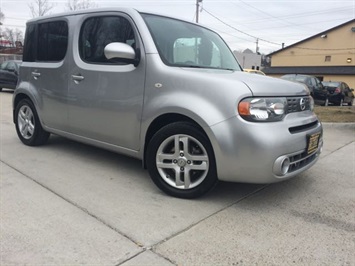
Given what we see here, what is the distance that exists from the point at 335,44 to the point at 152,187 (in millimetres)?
38494

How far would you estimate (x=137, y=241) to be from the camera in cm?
263

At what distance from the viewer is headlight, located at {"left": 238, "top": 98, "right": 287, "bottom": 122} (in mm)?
3020

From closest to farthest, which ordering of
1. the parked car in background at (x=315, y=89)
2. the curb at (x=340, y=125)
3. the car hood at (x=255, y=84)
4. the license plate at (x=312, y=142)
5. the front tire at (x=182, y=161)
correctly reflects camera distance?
the car hood at (x=255, y=84), the front tire at (x=182, y=161), the license plate at (x=312, y=142), the curb at (x=340, y=125), the parked car in background at (x=315, y=89)

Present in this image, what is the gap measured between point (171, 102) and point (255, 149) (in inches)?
36.4

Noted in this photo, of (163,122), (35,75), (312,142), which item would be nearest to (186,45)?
(163,122)

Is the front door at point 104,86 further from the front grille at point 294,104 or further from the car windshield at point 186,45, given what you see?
the front grille at point 294,104

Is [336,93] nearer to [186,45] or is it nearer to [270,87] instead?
[186,45]

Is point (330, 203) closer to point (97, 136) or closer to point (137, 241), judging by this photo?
point (137, 241)

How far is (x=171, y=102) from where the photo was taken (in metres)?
3.37

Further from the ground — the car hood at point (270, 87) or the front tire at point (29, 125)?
the car hood at point (270, 87)

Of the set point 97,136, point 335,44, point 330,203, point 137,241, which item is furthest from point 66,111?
point 335,44

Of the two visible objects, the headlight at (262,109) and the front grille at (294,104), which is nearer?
the headlight at (262,109)

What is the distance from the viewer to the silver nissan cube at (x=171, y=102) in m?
3.05

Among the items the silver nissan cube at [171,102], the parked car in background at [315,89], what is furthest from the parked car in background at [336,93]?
the silver nissan cube at [171,102]
